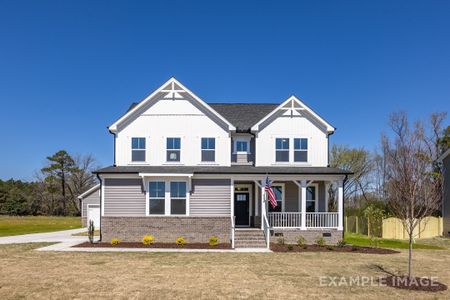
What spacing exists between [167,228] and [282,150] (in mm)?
7655

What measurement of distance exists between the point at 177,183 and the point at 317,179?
741 centimetres

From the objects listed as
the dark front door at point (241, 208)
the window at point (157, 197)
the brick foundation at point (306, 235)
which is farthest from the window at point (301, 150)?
the window at point (157, 197)

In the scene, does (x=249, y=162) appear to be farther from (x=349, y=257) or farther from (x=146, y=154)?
(x=349, y=257)

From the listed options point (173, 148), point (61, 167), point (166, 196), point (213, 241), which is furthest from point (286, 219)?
point (61, 167)

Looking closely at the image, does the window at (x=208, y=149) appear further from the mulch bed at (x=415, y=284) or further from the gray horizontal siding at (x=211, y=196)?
the mulch bed at (x=415, y=284)

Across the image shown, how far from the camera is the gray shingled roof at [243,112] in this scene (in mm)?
22359

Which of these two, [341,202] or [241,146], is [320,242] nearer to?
[341,202]

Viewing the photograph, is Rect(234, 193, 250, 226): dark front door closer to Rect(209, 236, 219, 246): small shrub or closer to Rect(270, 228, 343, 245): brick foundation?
Rect(270, 228, 343, 245): brick foundation

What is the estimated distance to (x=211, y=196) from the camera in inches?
788

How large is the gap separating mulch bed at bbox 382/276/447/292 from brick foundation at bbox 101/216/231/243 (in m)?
9.83

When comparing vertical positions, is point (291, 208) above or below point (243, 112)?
below

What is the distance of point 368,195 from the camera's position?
163 feet

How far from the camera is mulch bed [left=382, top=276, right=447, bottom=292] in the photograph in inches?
387

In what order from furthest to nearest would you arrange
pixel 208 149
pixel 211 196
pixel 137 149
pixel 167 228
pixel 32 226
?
pixel 32 226, pixel 208 149, pixel 137 149, pixel 211 196, pixel 167 228
